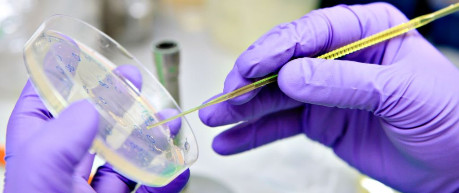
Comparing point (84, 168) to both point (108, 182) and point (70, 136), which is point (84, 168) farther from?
point (70, 136)

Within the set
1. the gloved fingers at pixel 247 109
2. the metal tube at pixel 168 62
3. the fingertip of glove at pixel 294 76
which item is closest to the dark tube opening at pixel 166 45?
the metal tube at pixel 168 62

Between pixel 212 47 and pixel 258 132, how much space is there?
1.54 ft

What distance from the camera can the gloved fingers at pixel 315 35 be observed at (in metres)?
0.60

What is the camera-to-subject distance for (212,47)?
1.16 m

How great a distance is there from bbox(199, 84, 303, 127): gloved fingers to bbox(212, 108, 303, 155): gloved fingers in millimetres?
39

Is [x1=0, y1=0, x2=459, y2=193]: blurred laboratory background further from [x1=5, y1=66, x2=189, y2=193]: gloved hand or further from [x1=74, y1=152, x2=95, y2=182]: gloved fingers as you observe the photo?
[x1=5, y1=66, x2=189, y2=193]: gloved hand

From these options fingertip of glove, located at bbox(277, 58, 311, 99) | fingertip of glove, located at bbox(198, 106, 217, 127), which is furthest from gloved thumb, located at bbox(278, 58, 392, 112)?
fingertip of glove, located at bbox(198, 106, 217, 127)

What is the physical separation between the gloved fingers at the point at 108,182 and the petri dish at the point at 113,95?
0.09 meters

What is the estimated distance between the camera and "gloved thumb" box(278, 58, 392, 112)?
0.59 metres

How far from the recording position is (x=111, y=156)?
0.47 metres

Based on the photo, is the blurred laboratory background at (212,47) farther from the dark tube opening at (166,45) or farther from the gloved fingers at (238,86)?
the gloved fingers at (238,86)

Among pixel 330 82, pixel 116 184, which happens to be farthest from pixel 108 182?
pixel 330 82

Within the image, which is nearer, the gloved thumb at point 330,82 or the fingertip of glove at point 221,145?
the gloved thumb at point 330,82

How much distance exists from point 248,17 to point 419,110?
20.4 inches
